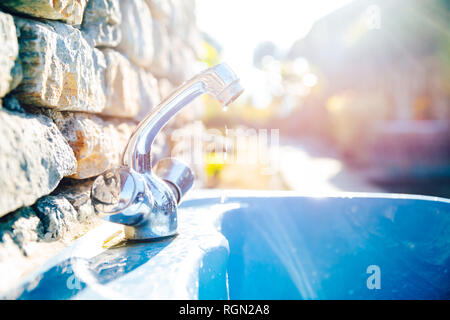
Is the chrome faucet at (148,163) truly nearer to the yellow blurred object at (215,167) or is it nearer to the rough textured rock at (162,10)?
the rough textured rock at (162,10)

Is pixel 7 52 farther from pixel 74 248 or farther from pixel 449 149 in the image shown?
pixel 449 149

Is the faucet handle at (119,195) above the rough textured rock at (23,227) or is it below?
above

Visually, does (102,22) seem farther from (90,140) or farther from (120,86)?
(90,140)

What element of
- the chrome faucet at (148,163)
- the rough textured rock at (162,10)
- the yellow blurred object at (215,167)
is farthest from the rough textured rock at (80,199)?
the yellow blurred object at (215,167)

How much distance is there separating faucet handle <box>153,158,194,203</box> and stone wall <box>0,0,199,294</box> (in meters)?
0.16

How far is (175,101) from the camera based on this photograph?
2.39 feet

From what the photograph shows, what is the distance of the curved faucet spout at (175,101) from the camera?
28.1 inches

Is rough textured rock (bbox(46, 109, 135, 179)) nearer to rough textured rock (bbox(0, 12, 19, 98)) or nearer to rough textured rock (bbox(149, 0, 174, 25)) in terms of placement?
rough textured rock (bbox(0, 12, 19, 98))

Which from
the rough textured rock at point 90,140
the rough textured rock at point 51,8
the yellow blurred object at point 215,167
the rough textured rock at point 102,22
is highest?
the rough textured rock at point 102,22

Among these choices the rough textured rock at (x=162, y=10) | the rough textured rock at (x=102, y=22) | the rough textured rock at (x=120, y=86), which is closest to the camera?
the rough textured rock at (x=102, y=22)

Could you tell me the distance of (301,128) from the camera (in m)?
17.7

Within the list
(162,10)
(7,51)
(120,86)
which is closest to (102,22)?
(120,86)

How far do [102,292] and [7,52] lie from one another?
14.6 inches

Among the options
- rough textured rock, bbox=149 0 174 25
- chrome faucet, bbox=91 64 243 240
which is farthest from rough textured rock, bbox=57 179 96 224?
rough textured rock, bbox=149 0 174 25
